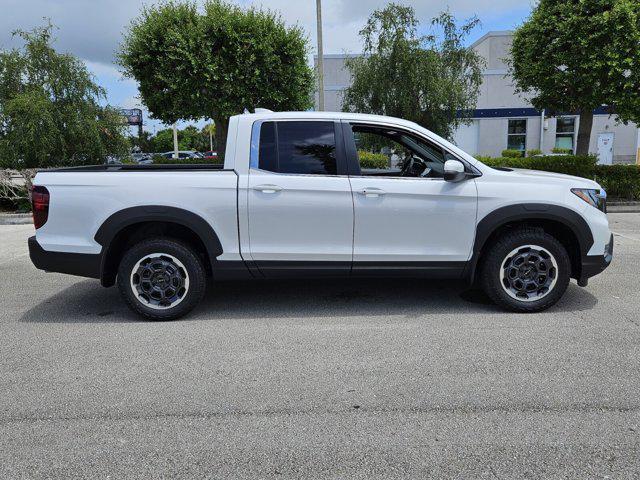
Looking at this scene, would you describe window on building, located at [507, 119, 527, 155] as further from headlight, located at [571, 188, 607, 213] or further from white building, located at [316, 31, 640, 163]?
headlight, located at [571, 188, 607, 213]

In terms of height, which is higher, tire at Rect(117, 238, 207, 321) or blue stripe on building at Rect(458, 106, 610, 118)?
blue stripe on building at Rect(458, 106, 610, 118)

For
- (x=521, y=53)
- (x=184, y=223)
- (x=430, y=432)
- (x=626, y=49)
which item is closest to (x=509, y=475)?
(x=430, y=432)

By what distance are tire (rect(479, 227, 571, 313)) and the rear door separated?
137cm

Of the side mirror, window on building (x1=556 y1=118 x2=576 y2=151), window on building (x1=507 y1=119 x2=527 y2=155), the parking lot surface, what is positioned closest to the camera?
the parking lot surface

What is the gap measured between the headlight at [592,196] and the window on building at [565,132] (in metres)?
27.4

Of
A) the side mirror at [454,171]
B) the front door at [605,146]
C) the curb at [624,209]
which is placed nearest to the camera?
the side mirror at [454,171]

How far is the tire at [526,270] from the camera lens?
15.5 feet

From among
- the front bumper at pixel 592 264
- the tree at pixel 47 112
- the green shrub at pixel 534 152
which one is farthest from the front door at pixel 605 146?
the front bumper at pixel 592 264

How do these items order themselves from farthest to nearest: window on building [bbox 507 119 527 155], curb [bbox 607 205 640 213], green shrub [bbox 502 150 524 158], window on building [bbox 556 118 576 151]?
1. window on building [bbox 507 119 527 155]
2. window on building [bbox 556 118 576 151]
3. green shrub [bbox 502 150 524 158]
4. curb [bbox 607 205 640 213]

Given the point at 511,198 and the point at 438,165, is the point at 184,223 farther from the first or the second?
the point at 511,198

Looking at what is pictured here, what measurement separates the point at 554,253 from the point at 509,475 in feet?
9.09

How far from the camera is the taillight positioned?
4.57 metres

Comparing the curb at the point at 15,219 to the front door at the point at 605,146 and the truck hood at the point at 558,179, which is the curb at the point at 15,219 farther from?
the front door at the point at 605,146

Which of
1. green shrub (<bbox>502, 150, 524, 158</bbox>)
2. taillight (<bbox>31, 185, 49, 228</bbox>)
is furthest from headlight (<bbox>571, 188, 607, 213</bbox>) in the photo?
green shrub (<bbox>502, 150, 524, 158</bbox>)
